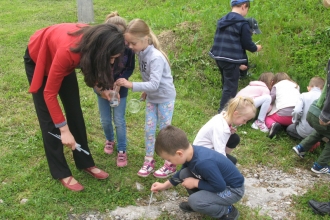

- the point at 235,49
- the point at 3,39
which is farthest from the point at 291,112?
the point at 3,39

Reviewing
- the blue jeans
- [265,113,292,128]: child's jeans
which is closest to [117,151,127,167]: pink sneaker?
the blue jeans

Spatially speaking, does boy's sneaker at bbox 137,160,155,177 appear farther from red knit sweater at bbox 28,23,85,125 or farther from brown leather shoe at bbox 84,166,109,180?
red knit sweater at bbox 28,23,85,125

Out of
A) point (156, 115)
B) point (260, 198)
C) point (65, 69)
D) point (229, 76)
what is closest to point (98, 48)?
point (65, 69)

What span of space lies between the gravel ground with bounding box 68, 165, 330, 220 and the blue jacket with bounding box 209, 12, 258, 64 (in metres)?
1.50

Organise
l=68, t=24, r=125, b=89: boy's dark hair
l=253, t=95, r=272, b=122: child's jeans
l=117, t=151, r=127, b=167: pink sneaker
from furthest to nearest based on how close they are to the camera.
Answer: l=253, t=95, r=272, b=122: child's jeans < l=117, t=151, r=127, b=167: pink sneaker < l=68, t=24, r=125, b=89: boy's dark hair

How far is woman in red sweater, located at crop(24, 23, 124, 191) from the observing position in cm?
265

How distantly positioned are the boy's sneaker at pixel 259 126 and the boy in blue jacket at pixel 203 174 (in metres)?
1.92

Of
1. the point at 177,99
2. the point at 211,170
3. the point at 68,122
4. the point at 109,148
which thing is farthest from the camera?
the point at 177,99

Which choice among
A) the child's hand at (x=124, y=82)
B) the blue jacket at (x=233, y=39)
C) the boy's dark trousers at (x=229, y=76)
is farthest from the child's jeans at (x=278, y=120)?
the child's hand at (x=124, y=82)

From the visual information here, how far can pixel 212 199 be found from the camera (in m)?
2.96

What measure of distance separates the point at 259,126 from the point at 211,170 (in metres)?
2.39

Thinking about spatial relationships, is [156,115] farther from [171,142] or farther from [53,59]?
[53,59]

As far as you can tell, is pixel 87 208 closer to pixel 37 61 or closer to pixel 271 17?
pixel 37 61

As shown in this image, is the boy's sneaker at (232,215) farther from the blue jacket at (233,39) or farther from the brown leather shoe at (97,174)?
the blue jacket at (233,39)
